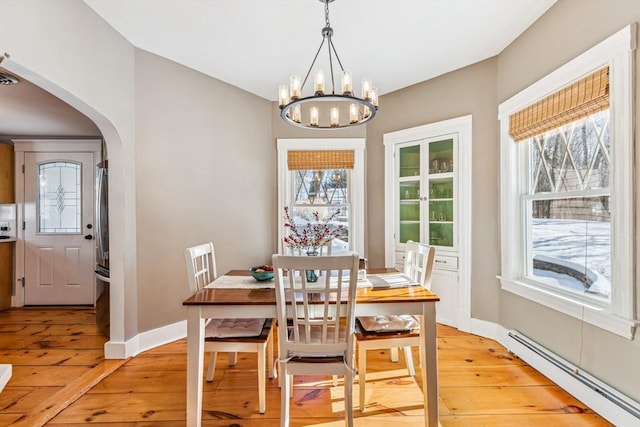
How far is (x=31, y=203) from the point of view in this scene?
4348 millimetres

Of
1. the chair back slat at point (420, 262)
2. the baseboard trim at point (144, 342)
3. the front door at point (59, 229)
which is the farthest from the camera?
→ the front door at point (59, 229)

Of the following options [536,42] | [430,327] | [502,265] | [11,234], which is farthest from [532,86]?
[11,234]

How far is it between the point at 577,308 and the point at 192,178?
334 centimetres

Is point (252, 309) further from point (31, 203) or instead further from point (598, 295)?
point (31, 203)

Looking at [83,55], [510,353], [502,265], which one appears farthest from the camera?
[502,265]

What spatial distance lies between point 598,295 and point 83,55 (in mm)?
3829

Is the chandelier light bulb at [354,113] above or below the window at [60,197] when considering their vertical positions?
above

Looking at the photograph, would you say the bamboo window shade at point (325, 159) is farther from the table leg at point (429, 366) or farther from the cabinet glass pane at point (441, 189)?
the table leg at point (429, 366)

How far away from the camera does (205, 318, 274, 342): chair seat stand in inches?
80.2

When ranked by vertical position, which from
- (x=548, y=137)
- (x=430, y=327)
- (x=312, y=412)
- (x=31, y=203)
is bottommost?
(x=312, y=412)

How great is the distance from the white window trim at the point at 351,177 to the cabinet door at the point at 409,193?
46 cm

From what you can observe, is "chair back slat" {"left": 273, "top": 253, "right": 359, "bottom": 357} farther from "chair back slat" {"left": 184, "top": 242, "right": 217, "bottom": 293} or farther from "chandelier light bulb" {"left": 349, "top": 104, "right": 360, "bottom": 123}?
"chandelier light bulb" {"left": 349, "top": 104, "right": 360, "bottom": 123}

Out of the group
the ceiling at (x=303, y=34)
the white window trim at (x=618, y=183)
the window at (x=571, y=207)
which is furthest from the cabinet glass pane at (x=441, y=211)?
the ceiling at (x=303, y=34)

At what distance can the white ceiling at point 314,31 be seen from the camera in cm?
232
